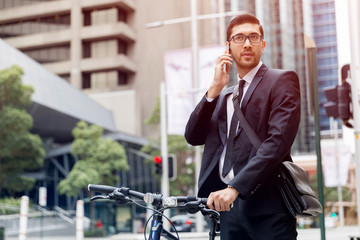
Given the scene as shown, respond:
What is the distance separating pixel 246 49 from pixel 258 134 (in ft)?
1.30

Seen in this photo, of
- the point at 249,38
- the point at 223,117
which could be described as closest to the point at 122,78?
the point at 223,117

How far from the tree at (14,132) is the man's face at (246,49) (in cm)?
3115

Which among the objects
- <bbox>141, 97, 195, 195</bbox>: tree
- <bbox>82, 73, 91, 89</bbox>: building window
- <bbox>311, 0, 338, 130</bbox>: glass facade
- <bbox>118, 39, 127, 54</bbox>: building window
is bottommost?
<bbox>141, 97, 195, 195</bbox>: tree

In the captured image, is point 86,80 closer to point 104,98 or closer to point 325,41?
point 104,98

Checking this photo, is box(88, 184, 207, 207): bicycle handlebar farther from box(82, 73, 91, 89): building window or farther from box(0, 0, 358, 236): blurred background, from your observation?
box(82, 73, 91, 89): building window

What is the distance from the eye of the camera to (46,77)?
139ft

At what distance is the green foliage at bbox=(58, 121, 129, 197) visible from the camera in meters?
36.5

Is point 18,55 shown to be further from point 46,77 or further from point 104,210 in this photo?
point 104,210

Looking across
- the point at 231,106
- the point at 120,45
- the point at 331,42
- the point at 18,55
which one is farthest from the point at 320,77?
the point at 231,106

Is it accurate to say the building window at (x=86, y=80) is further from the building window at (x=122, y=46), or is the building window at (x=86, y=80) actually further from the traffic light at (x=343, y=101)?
the traffic light at (x=343, y=101)

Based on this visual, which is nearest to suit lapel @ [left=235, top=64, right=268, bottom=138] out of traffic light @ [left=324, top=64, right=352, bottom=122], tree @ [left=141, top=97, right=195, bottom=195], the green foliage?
traffic light @ [left=324, top=64, right=352, bottom=122]

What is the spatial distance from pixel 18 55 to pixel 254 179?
39.1 metres

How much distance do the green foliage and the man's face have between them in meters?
34.2

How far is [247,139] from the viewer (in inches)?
93.0
